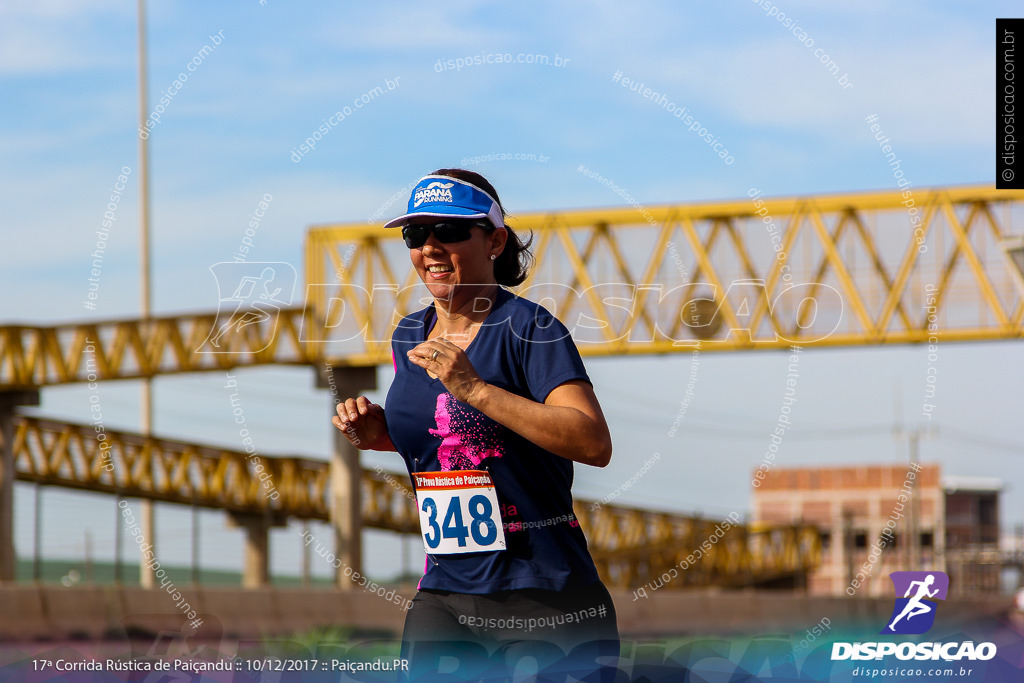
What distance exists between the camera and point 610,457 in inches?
173

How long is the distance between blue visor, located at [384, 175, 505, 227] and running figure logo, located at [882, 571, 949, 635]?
9.75 ft

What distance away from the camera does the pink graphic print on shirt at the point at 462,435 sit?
4.61 m

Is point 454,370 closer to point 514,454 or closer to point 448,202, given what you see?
point 514,454

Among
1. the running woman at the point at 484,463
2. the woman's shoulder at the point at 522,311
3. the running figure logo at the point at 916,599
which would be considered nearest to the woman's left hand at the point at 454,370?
the running woman at the point at 484,463

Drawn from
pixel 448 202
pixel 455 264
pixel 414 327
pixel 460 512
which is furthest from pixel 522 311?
pixel 460 512

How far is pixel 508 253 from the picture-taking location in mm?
5047

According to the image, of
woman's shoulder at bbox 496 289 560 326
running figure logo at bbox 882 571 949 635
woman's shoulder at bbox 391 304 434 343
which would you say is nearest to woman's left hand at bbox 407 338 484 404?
woman's shoulder at bbox 496 289 560 326

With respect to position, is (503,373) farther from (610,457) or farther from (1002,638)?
(1002,638)

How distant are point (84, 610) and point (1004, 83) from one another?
49.5 ft

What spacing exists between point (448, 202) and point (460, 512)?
2.94 feet

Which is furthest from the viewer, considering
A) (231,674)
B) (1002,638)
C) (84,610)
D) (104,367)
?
(104,367)

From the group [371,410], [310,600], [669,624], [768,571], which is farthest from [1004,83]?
[768,571]

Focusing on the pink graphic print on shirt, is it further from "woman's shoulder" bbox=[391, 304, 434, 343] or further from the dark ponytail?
the dark ponytail

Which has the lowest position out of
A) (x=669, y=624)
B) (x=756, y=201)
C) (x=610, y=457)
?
(x=669, y=624)
